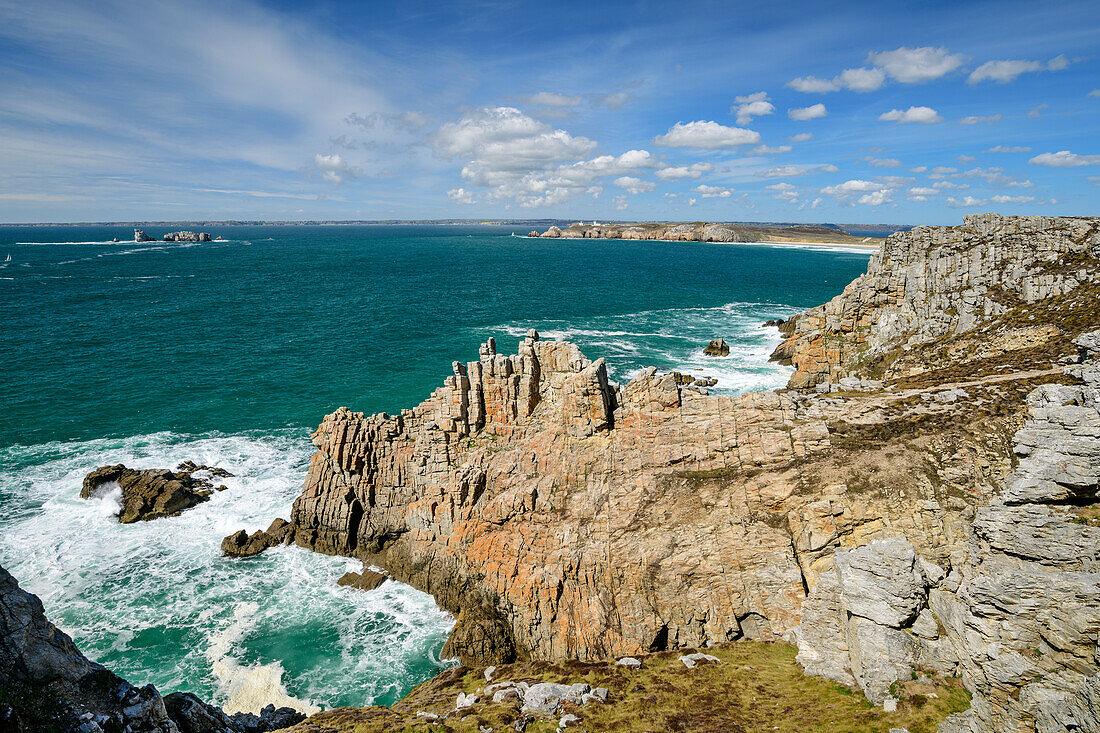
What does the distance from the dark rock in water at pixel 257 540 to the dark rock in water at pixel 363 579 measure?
6.77 m

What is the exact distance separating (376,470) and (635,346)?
55897 mm

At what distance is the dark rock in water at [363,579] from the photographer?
117 ft

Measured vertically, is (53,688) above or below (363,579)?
above

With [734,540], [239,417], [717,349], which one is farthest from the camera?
[717,349]

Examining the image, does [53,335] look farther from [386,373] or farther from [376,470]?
[376,470]

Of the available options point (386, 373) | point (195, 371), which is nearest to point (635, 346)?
point (386, 373)

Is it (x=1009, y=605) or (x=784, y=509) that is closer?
(x=1009, y=605)

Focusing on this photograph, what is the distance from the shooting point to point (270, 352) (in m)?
83.1

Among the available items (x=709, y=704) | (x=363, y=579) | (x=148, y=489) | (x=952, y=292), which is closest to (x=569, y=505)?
(x=709, y=704)

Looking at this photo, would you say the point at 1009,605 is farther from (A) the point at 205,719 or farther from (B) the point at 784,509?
(A) the point at 205,719

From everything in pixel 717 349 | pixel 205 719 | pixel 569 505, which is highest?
pixel 717 349

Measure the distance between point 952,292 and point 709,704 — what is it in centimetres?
4611

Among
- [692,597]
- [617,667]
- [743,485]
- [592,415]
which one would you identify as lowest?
[617,667]

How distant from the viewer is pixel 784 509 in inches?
1062
